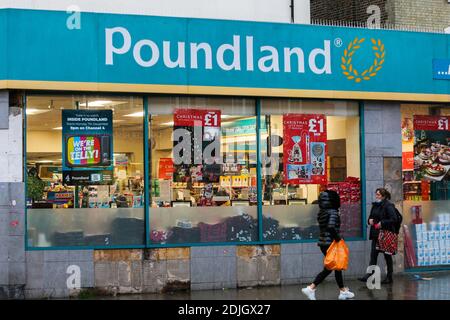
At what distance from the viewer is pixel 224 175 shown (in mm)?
13188

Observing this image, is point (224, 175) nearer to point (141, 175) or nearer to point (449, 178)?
point (141, 175)

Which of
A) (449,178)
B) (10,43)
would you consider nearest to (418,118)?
(449,178)

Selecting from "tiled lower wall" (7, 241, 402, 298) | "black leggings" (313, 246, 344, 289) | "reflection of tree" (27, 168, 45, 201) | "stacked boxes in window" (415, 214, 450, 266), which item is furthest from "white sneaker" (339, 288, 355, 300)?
"reflection of tree" (27, 168, 45, 201)

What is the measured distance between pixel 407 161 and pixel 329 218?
3.76 m

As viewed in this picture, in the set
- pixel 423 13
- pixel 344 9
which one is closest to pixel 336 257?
pixel 423 13

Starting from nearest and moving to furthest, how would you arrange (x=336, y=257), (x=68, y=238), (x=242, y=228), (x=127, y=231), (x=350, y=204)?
(x=336, y=257), (x=68, y=238), (x=127, y=231), (x=242, y=228), (x=350, y=204)

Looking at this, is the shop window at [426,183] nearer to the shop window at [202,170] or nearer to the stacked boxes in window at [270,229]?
the stacked boxes in window at [270,229]

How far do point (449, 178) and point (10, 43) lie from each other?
8434mm

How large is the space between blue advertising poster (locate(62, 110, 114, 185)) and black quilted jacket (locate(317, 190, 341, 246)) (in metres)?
3.55

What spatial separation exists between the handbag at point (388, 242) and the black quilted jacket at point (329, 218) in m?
1.84

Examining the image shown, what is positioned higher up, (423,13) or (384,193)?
(423,13)

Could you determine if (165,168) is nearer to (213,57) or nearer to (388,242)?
(213,57)

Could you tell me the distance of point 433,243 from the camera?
1440 centimetres

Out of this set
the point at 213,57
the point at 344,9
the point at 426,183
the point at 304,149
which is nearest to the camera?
the point at 213,57
